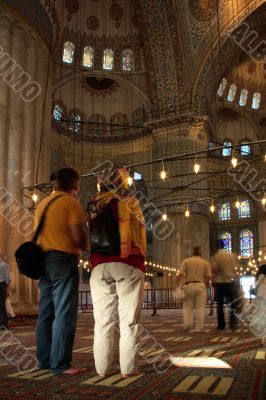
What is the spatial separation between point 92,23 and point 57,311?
23580mm

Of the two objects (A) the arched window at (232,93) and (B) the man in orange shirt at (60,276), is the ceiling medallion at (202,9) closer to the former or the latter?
(A) the arched window at (232,93)

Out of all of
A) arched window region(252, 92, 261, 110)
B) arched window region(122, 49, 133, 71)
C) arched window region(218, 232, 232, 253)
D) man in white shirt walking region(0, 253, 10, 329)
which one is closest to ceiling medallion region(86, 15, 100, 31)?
arched window region(122, 49, 133, 71)

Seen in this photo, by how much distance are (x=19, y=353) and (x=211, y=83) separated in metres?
20.6

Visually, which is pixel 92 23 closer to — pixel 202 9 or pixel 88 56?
pixel 88 56

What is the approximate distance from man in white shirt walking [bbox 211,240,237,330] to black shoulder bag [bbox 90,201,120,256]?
16.1 feet

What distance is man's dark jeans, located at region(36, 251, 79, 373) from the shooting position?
137 inches

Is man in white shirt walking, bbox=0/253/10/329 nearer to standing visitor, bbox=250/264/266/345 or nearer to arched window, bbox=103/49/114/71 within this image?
standing visitor, bbox=250/264/266/345

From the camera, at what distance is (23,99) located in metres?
10.7

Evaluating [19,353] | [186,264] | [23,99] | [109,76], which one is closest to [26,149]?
[23,99]

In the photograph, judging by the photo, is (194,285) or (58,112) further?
(58,112)

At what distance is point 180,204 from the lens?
2197 centimetres

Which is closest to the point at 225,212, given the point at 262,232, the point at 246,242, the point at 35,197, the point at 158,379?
the point at 246,242

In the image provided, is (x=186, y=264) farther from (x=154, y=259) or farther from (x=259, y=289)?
(x=154, y=259)

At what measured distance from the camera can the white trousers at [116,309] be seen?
338cm
